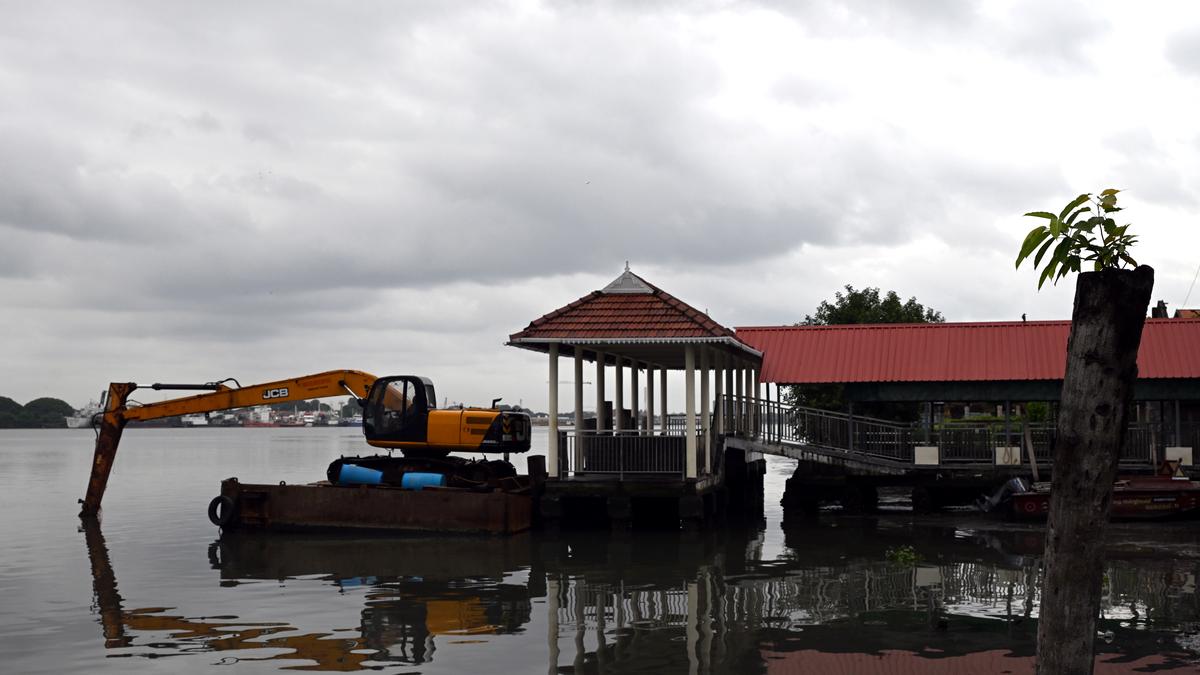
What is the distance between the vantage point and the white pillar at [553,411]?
25.7m

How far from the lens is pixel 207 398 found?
30922mm

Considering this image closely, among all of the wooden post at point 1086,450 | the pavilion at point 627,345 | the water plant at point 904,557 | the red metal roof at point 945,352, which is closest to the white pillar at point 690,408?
the pavilion at point 627,345

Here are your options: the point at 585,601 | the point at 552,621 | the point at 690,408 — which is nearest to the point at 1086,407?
the point at 552,621

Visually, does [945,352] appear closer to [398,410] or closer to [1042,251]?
[398,410]

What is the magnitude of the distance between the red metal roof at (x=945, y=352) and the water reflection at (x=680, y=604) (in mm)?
6382

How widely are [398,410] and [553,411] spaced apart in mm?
4184

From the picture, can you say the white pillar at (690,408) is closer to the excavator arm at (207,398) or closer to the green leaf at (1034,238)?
the excavator arm at (207,398)

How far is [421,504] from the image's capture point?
25422mm

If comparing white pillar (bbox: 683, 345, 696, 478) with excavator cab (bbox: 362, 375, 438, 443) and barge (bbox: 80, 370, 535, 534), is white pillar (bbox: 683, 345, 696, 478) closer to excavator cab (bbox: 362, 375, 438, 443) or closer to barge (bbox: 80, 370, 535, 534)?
barge (bbox: 80, 370, 535, 534)

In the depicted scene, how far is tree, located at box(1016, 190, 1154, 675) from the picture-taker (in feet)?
20.2

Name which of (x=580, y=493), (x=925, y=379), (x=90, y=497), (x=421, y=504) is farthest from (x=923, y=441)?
(x=90, y=497)

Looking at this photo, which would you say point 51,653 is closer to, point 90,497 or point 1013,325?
point 90,497

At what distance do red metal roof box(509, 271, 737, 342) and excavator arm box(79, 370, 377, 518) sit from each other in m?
6.09

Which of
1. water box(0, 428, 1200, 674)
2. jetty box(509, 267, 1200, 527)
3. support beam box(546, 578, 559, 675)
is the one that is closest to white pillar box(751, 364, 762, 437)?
jetty box(509, 267, 1200, 527)
